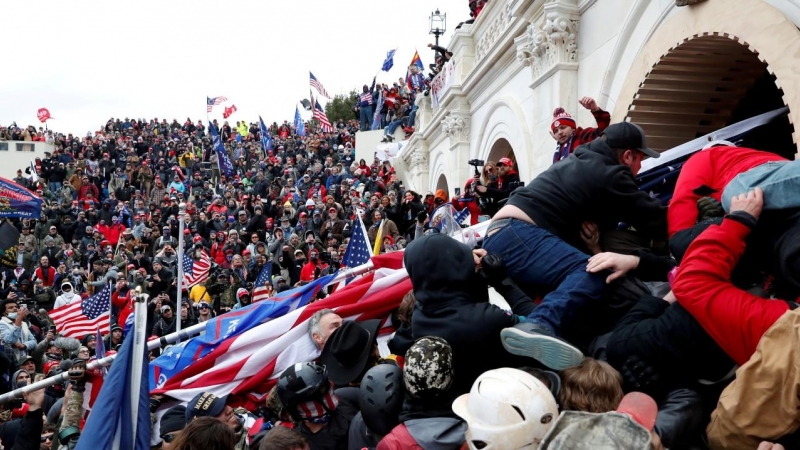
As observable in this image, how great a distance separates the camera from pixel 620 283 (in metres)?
3.70

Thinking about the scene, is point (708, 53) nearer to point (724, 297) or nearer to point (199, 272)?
point (724, 297)

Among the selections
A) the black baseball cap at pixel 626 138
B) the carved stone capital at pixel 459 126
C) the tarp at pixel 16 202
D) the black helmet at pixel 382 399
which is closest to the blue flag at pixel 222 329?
the black helmet at pixel 382 399

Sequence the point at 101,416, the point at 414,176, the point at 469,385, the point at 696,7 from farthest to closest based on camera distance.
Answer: the point at 414,176 → the point at 696,7 → the point at 101,416 → the point at 469,385

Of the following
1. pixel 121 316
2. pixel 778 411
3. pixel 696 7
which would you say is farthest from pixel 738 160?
pixel 121 316

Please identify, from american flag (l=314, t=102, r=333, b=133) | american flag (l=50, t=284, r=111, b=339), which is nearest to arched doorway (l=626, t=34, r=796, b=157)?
american flag (l=50, t=284, r=111, b=339)

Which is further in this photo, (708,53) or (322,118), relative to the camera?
(322,118)

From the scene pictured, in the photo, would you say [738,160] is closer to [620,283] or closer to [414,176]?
[620,283]

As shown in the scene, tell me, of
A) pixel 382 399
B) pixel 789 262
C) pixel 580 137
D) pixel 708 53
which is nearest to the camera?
pixel 789 262

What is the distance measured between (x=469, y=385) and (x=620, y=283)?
36.8 inches

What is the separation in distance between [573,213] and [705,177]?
771 millimetres

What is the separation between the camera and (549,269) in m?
3.87

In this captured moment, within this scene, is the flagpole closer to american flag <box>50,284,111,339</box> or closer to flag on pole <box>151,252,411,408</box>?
flag on pole <box>151,252,411,408</box>

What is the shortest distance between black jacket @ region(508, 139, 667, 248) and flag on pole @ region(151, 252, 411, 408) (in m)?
2.00

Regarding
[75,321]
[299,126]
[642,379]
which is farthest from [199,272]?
[299,126]
